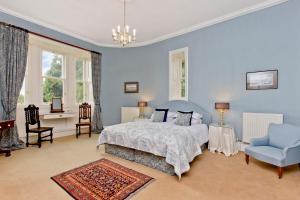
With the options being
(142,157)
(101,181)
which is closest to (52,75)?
(142,157)

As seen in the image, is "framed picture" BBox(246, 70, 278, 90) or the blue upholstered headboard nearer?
"framed picture" BBox(246, 70, 278, 90)

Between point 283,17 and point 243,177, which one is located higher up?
point 283,17

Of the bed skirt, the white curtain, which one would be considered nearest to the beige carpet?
the bed skirt

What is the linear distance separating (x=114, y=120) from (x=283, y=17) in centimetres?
578

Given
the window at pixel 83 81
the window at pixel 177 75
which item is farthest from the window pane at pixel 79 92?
the window at pixel 177 75

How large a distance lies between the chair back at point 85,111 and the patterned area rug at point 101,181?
3016mm

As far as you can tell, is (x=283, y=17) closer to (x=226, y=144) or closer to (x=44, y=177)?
(x=226, y=144)

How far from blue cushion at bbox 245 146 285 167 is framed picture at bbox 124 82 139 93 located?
419 centimetres

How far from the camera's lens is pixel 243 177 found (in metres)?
2.72

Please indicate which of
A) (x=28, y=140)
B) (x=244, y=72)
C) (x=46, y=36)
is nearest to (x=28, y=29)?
(x=46, y=36)

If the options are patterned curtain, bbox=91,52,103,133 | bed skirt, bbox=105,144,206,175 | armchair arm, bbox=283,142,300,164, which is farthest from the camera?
patterned curtain, bbox=91,52,103,133

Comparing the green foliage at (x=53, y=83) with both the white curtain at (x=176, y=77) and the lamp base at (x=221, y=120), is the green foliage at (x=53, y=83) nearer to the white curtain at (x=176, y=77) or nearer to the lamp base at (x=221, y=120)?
the white curtain at (x=176, y=77)

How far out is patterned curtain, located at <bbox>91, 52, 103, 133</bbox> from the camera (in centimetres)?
613

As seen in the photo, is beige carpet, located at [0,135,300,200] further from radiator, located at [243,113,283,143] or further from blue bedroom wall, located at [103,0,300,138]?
blue bedroom wall, located at [103,0,300,138]
